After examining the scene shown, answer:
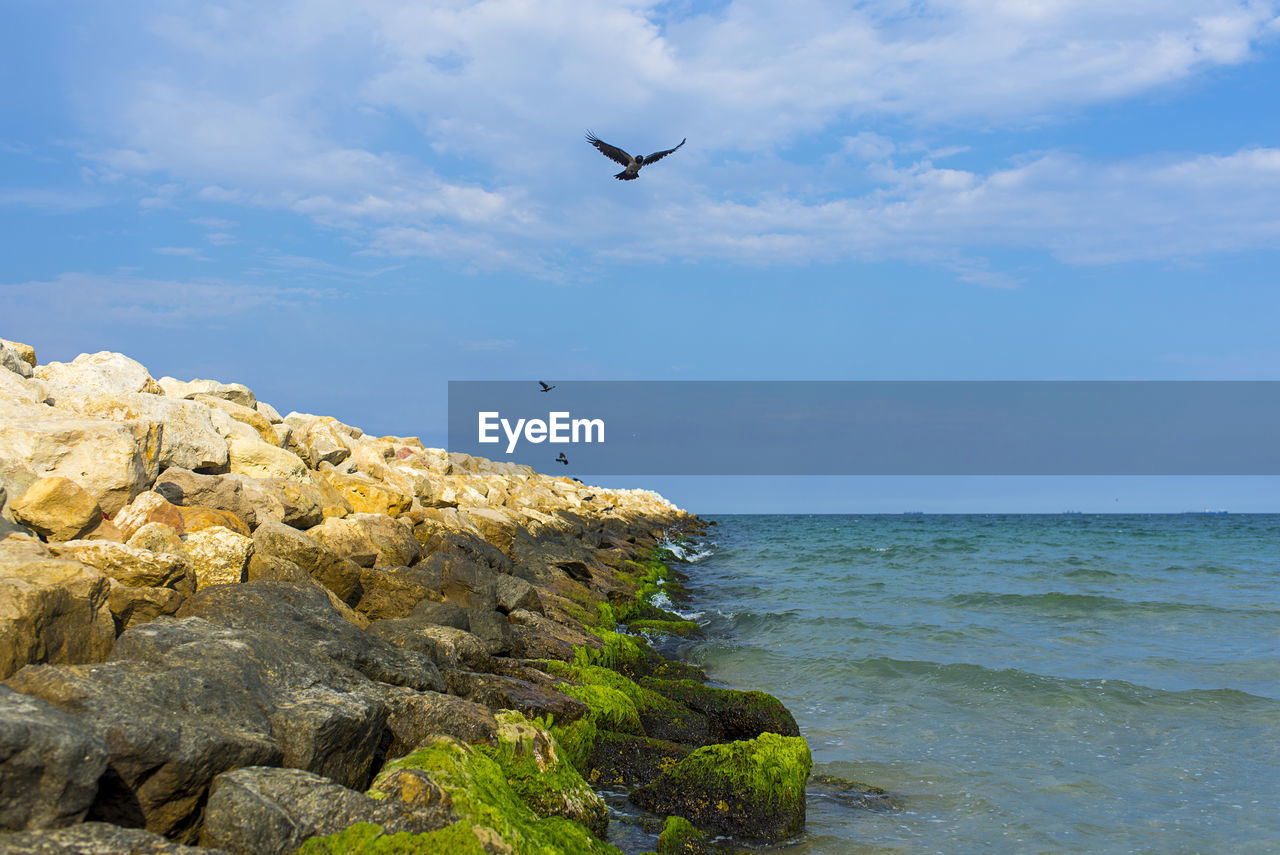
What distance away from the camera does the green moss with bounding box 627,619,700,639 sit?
15.4 meters

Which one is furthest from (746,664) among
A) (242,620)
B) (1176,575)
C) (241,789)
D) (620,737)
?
(1176,575)

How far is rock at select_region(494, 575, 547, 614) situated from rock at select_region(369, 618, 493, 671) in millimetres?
2375

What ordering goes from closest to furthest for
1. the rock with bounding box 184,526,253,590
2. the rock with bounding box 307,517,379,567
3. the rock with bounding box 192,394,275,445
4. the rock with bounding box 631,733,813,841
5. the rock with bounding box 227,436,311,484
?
1. the rock with bounding box 631,733,813,841
2. the rock with bounding box 184,526,253,590
3. the rock with bounding box 307,517,379,567
4. the rock with bounding box 227,436,311,484
5. the rock with bounding box 192,394,275,445

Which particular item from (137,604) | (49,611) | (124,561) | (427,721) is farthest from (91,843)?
(124,561)

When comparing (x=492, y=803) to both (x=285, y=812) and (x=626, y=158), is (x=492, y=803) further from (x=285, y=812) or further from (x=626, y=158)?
(x=626, y=158)

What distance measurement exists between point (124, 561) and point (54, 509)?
1145 millimetres

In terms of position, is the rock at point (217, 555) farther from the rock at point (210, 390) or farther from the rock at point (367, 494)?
the rock at point (210, 390)

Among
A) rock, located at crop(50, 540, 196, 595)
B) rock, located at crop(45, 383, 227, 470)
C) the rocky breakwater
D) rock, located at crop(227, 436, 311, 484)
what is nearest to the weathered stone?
the rocky breakwater

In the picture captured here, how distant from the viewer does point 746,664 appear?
13.4 metres

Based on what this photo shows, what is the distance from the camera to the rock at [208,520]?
729 cm

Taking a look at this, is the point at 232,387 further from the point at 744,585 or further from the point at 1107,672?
the point at 744,585

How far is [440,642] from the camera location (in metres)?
7.43

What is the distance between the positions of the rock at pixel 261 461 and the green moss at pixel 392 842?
7602 mm

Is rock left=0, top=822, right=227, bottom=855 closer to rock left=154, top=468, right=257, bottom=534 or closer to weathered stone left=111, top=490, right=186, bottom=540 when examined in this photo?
weathered stone left=111, top=490, right=186, bottom=540
